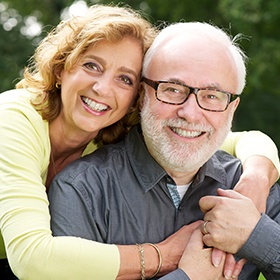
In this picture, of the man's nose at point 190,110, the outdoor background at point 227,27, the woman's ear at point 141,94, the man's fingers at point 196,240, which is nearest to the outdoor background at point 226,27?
the outdoor background at point 227,27

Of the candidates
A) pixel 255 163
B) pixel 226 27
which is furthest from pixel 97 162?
pixel 226 27

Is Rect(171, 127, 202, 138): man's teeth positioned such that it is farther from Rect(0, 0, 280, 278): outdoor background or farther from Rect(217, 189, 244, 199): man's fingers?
Rect(0, 0, 280, 278): outdoor background

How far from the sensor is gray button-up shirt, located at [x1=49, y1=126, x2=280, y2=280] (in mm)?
2482

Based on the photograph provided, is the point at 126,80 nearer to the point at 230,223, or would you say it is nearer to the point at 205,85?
the point at 205,85

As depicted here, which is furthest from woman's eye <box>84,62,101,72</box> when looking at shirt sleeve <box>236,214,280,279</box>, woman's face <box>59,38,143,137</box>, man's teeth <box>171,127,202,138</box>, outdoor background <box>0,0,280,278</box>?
outdoor background <box>0,0,280,278</box>

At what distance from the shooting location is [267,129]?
16.1 meters

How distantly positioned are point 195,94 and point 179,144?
0.23 m

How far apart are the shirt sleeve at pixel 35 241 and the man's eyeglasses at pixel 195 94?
2.10 feet

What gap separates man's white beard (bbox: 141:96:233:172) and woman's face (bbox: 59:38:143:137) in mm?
136

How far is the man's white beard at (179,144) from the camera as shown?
2598 millimetres

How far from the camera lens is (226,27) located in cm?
1417

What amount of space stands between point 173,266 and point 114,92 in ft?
2.60

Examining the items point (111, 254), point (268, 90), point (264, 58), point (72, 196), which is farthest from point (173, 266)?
point (268, 90)

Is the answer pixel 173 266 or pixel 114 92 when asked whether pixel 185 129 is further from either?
pixel 173 266
